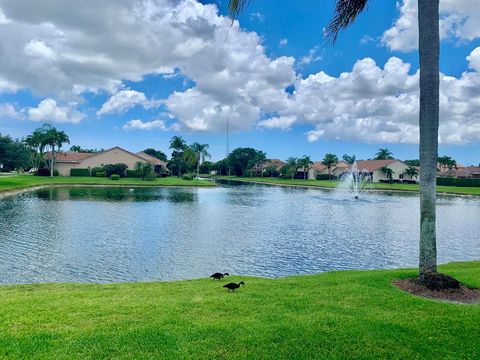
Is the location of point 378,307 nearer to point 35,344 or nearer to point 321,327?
point 321,327

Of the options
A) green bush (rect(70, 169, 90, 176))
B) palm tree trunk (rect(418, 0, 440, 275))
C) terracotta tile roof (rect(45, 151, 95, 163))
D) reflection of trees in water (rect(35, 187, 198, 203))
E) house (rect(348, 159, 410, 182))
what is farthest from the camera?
house (rect(348, 159, 410, 182))

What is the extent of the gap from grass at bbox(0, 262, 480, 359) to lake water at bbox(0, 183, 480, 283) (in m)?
7.15

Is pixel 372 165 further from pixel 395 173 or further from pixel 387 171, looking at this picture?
pixel 387 171

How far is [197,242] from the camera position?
21.4 metres

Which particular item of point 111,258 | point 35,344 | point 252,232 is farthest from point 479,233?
point 35,344

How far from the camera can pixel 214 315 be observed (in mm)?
7043

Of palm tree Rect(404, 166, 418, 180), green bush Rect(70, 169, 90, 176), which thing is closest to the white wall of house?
palm tree Rect(404, 166, 418, 180)

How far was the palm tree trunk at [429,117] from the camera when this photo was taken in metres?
9.29

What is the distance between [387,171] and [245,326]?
104m

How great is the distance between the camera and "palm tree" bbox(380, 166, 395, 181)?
10112 centimetres

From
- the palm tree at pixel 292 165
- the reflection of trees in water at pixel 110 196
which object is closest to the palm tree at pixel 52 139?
the reflection of trees in water at pixel 110 196

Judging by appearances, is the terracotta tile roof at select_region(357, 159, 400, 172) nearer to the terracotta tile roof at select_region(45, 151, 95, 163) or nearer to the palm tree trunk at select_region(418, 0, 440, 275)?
the terracotta tile roof at select_region(45, 151, 95, 163)

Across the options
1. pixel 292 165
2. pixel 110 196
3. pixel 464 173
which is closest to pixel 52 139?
pixel 110 196

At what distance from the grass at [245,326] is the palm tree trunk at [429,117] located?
5.59ft
